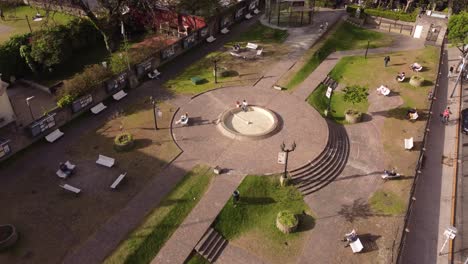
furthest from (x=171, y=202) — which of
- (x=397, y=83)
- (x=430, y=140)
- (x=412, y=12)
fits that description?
(x=412, y=12)

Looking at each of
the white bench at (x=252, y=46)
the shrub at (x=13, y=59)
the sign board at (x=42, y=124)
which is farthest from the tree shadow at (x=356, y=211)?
the shrub at (x=13, y=59)

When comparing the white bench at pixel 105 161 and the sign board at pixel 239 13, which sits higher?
the sign board at pixel 239 13

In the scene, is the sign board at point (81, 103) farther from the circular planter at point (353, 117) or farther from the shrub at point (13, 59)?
the circular planter at point (353, 117)

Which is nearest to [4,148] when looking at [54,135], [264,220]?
[54,135]

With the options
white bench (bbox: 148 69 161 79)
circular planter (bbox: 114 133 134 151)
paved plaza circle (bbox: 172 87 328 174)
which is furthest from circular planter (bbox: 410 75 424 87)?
circular planter (bbox: 114 133 134 151)

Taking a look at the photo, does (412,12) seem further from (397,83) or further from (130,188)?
(130,188)

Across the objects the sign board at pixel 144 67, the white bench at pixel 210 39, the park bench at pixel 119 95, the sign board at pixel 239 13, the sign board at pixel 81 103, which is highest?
the sign board at pixel 239 13

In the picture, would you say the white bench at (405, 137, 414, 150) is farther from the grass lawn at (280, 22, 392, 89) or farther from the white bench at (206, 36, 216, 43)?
the white bench at (206, 36, 216, 43)
